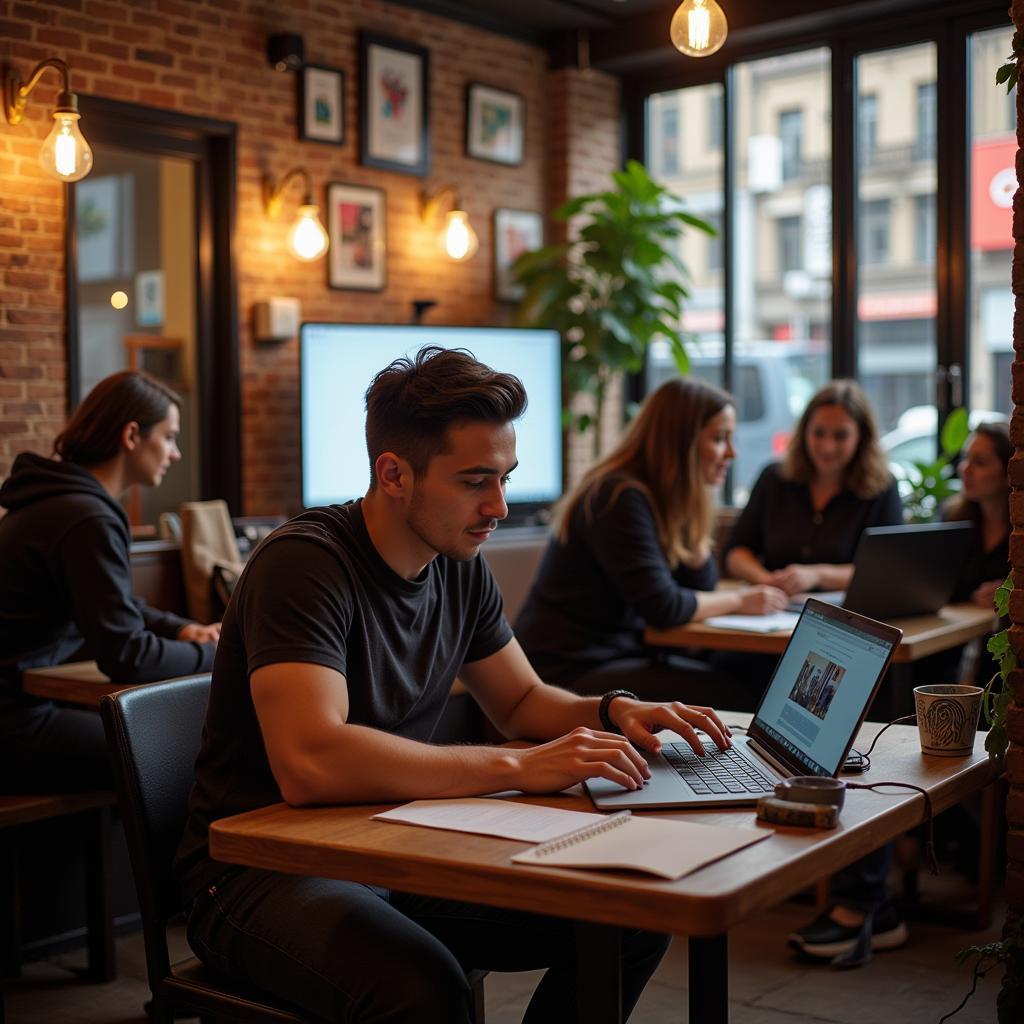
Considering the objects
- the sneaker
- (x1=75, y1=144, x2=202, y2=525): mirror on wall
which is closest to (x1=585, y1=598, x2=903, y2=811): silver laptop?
the sneaker

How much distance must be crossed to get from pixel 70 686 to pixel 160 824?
1.24m

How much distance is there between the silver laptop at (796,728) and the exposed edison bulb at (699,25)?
145 centimetres

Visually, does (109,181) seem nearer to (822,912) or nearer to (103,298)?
(103,298)

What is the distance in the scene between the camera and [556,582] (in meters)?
3.77

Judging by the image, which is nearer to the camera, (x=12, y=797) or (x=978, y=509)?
(x=12, y=797)

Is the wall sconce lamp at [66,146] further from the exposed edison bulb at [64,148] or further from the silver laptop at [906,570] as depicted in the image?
the silver laptop at [906,570]

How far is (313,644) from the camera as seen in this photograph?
186cm

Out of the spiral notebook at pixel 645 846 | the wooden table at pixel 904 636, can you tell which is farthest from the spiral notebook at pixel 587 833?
the wooden table at pixel 904 636

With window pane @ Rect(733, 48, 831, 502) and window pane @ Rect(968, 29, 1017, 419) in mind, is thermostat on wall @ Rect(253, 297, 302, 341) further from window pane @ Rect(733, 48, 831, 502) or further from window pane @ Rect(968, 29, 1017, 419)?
window pane @ Rect(968, 29, 1017, 419)

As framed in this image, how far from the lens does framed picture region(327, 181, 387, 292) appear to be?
5.71 m

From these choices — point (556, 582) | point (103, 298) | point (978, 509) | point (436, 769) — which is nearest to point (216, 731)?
point (436, 769)

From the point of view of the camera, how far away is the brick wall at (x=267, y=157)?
462cm

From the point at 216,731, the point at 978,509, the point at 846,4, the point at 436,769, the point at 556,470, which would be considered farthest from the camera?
the point at 556,470

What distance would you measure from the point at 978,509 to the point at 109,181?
10.9 feet
